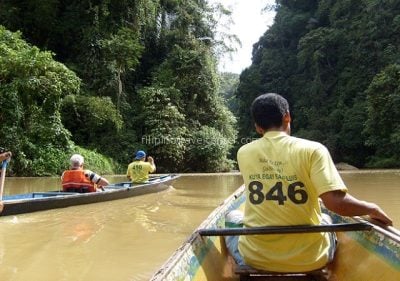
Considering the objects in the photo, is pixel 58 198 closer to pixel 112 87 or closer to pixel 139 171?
pixel 139 171

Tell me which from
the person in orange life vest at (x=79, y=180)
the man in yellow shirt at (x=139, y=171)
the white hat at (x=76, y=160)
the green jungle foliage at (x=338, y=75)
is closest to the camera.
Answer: the white hat at (x=76, y=160)

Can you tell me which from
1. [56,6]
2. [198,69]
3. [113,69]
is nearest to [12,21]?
[56,6]

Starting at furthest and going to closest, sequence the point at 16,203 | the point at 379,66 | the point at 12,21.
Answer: the point at 379,66, the point at 12,21, the point at 16,203

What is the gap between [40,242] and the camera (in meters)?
5.20

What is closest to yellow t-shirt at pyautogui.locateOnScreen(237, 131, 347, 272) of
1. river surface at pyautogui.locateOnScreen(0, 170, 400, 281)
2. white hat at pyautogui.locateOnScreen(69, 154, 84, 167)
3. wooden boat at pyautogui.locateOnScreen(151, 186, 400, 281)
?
wooden boat at pyautogui.locateOnScreen(151, 186, 400, 281)

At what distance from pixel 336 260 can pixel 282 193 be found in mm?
808

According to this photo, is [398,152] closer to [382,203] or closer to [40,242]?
[382,203]

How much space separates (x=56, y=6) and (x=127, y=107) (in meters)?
5.04

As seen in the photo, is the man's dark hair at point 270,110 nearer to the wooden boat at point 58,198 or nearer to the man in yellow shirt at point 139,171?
the wooden boat at point 58,198

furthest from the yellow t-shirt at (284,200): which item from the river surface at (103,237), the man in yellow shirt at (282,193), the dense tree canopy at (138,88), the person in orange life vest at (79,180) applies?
the dense tree canopy at (138,88)

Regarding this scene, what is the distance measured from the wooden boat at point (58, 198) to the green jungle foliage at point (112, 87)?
594 cm

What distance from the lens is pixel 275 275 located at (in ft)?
8.06

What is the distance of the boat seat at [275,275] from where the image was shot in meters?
2.44

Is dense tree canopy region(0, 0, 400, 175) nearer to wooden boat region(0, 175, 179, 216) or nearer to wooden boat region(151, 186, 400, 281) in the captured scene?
wooden boat region(0, 175, 179, 216)
